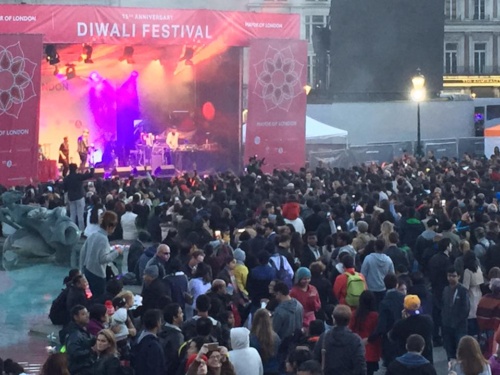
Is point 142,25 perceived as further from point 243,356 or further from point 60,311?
point 243,356

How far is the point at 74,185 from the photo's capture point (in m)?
21.2

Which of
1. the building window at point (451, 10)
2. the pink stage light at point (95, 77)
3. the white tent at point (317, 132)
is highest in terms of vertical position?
the building window at point (451, 10)

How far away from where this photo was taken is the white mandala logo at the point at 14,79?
27.8m

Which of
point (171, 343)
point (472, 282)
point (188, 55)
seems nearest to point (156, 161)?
point (188, 55)

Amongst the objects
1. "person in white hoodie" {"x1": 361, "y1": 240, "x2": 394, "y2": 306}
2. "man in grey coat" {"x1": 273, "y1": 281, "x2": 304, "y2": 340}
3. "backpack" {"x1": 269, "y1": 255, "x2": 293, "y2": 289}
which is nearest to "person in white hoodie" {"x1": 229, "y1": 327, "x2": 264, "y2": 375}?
"man in grey coat" {"x1": 273, "y1": 281, "x2": 304, "y2": 340}

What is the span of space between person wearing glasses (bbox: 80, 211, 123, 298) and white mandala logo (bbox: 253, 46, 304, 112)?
1897 centimetres

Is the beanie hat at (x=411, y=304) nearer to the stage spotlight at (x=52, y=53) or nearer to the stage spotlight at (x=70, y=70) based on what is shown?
the stage spotlight at (x=52, y=53)

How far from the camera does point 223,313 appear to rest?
10.6 meters

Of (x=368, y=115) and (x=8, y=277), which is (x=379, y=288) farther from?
(x=368, y=115)

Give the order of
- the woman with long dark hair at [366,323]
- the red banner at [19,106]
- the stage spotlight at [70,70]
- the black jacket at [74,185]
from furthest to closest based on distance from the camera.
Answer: the stage spotlight at [70,70]
the red banner at [19,106]
the black jacket at [74,185]
the woman with long dark hair at [366,323]

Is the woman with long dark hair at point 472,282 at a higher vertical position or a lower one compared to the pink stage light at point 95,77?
lower

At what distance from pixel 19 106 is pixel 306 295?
1757 centimetres

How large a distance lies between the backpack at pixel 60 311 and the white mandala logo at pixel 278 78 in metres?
19.2

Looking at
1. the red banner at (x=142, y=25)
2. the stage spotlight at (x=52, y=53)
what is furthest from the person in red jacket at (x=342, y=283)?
the stage spotlight at (x=52, y=53)
